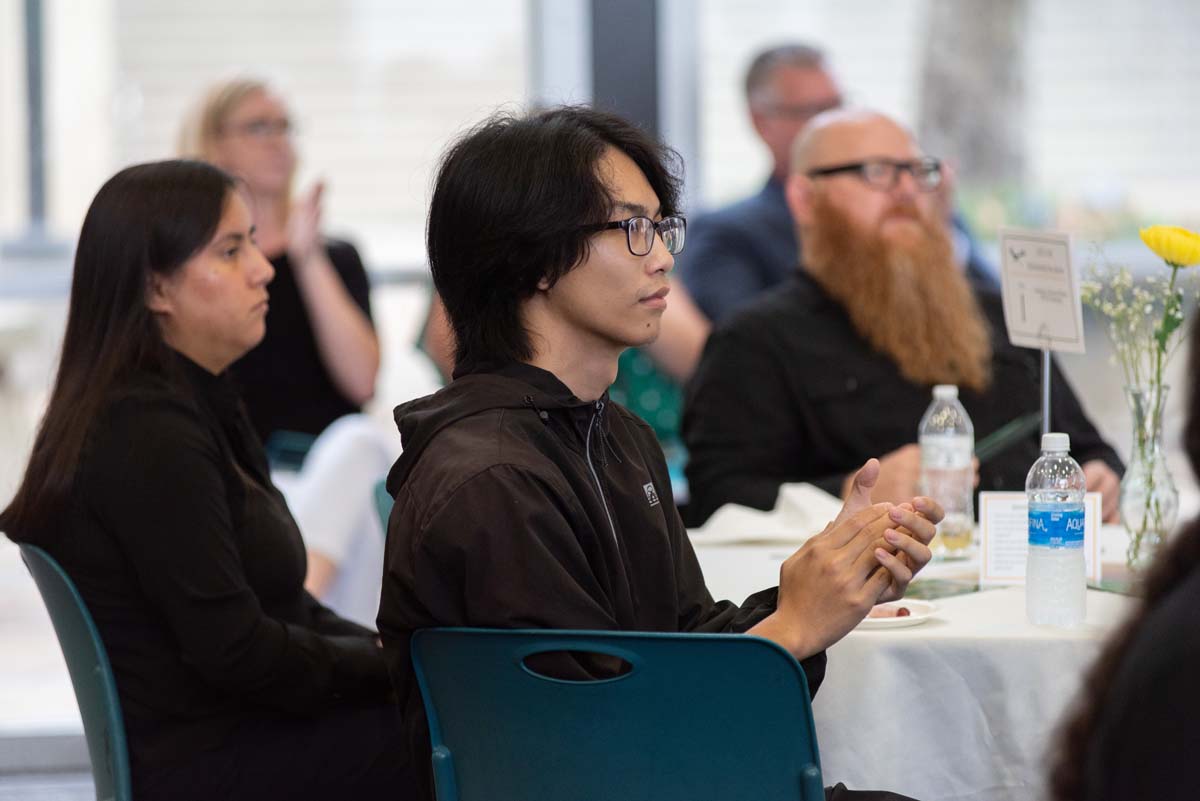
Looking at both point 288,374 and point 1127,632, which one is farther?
point 288,374

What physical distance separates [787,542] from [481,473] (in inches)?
47.2

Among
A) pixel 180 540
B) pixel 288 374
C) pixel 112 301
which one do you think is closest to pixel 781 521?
pixel 180 540

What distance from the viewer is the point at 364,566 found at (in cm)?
407

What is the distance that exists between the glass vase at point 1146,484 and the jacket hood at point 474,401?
1.00 m

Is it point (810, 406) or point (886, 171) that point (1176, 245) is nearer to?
point (810, 406)

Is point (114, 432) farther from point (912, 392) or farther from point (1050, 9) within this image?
point (1050, 9)

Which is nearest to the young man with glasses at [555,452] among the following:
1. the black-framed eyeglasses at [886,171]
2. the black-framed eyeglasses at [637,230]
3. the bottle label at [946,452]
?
the black-framed eyeglasses at [637,230]

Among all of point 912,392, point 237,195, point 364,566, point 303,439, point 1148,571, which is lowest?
point 364,566

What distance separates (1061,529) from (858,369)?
1.30 meters

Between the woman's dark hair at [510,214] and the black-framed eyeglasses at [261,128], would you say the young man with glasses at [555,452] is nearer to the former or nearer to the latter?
the woman's dark hair at [510,214]

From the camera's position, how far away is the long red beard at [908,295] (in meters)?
3.31

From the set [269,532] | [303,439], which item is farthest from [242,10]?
[269,532]

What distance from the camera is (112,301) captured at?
7.89 ft

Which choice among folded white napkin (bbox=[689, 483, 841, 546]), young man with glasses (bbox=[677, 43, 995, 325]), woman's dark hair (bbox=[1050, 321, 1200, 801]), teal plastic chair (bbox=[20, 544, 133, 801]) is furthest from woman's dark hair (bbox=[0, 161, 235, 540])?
young man with glasses (bbox=[677, 43, 995, 325])
